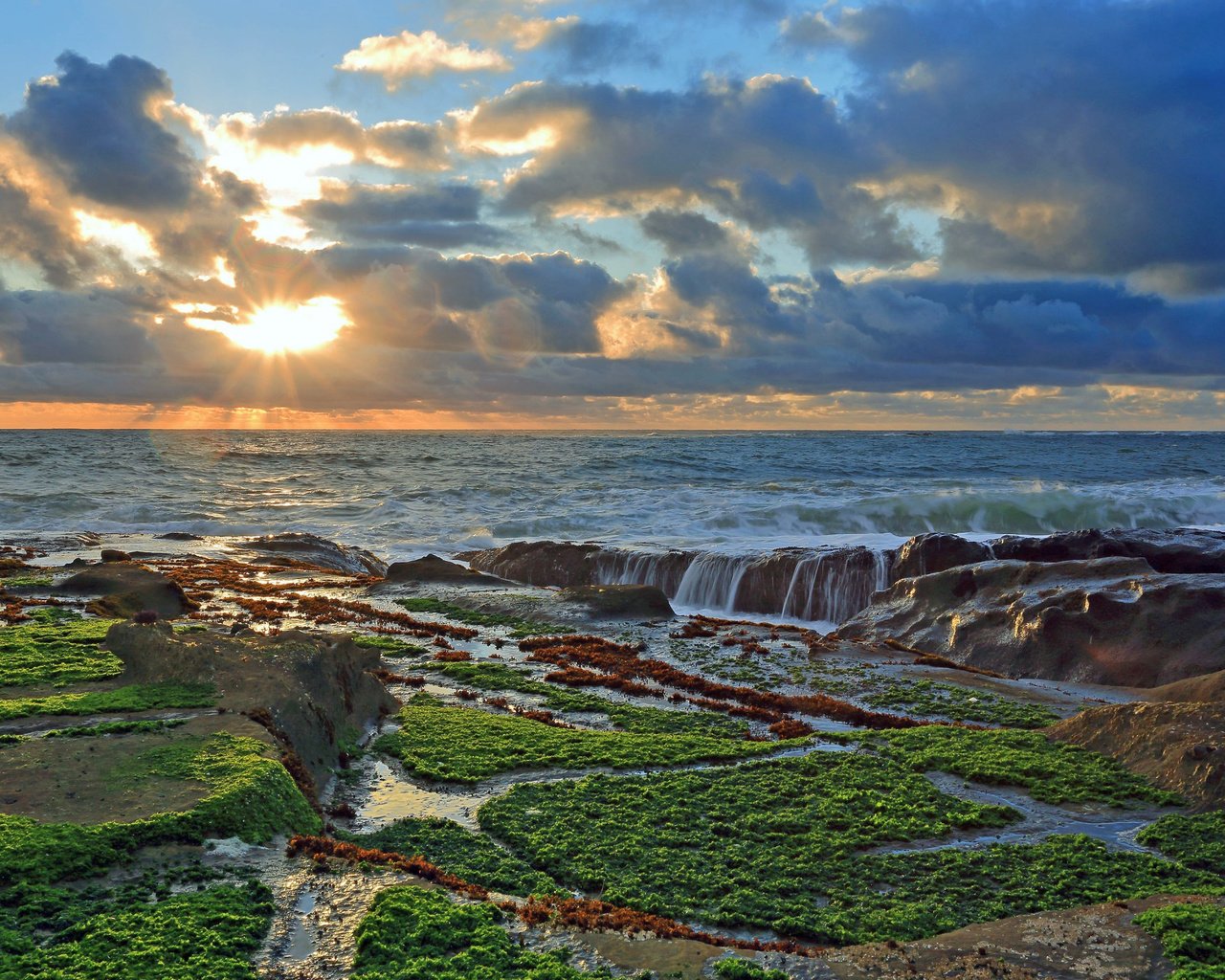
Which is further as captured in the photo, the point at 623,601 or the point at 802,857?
the point at 623,601

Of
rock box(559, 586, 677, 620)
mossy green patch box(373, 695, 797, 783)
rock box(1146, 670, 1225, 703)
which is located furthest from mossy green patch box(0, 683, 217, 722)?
rock box(1146, 670, 1225, 703)

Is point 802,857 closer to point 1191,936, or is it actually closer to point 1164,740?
point 1191,936

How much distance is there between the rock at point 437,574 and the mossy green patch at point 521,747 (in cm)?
1992

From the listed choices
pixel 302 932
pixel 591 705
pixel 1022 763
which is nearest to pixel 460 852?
pixel 302 932

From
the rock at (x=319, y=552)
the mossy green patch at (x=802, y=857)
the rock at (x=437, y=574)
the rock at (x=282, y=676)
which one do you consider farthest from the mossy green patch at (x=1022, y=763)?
the rock at (x=319, y=552)

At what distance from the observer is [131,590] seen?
2841 cm

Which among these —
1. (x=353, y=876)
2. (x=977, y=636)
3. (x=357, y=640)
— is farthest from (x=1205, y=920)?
(x=357, y=640)

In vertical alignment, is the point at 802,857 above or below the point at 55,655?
below

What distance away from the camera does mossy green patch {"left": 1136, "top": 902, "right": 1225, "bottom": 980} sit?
26.7 ft

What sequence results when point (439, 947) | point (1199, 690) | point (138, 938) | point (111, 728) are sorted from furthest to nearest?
point (1199, 690) < point (111, 728) < point (439, 947) < point (138, 938)

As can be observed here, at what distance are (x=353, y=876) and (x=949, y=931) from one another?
642cm

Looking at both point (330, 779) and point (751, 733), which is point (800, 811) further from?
point (330, 779)

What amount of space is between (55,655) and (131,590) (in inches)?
442

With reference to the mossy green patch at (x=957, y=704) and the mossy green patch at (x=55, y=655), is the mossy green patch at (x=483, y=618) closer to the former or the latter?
the mossy green patch at (x=957, y=704)
